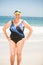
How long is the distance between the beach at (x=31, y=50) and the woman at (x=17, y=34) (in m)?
0.05

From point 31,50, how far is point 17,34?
28cm

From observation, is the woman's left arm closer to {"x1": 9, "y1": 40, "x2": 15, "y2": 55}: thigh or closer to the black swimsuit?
the black swimsuit

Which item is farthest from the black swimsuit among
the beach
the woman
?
the beach

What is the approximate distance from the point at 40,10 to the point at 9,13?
39 cm

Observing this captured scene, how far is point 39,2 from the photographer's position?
224cm

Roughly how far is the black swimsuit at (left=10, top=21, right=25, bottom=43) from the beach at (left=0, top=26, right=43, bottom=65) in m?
0.10

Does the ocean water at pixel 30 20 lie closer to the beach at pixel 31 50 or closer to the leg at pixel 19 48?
the beach at pixel 31 50

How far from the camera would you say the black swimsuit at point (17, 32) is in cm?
215

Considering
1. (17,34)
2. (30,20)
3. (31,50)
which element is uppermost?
(30,20)

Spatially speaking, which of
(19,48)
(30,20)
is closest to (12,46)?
(19,48)

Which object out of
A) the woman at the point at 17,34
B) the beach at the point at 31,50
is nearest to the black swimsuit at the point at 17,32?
the woman at the point at 17,34

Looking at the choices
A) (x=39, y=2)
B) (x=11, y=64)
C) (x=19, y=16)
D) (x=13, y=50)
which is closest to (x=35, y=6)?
(x=39, y=2)

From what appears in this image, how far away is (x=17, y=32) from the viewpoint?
215cm

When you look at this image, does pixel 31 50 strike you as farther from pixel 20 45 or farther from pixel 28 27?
pixel 28 27
